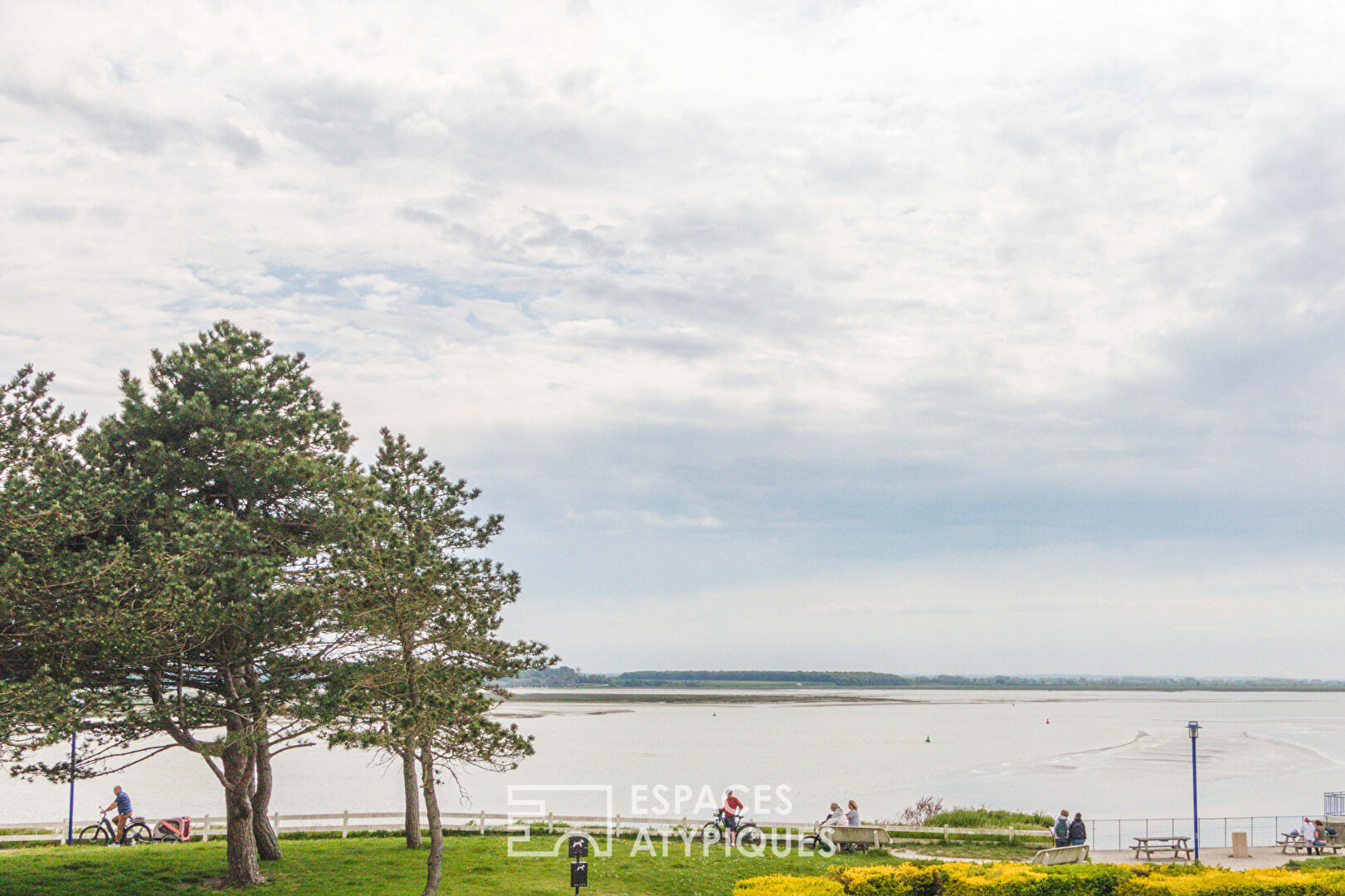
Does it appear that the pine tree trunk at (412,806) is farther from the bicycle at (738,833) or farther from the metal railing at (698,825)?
the bicycle at (738,833)

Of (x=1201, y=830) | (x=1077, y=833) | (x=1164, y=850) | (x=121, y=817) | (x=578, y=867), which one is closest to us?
(x=578, y=867)

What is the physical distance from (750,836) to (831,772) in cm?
3949

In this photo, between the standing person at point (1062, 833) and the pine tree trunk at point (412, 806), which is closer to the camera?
the standing person at point (1062, 833)

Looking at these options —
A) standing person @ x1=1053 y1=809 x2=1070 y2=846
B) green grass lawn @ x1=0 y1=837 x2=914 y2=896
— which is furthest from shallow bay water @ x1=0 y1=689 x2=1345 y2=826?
standing person @ x1=1053 y1=809 x2=1070 y2=846

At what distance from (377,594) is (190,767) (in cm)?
8566

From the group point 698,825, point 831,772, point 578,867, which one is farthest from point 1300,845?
point 831,772

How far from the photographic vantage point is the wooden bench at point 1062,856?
2203 centimetres

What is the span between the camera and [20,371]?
16438 millimetres

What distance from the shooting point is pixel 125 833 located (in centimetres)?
2688

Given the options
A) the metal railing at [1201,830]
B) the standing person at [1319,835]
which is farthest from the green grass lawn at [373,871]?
the metal railing at [1201,830]

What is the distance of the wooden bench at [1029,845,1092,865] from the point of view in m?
22.0

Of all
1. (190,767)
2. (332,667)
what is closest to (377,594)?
(332,667)

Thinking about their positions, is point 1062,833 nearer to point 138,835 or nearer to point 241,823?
point 241,823

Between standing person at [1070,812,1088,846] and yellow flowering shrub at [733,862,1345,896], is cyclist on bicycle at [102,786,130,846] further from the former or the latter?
standing person at [1070,812,1088,846]
